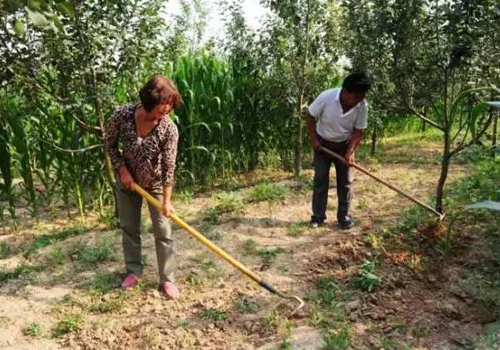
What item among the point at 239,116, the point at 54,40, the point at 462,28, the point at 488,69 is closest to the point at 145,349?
the point at 54,40

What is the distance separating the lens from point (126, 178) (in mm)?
3521

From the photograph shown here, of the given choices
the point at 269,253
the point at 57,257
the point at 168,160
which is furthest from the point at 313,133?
the point at 57,257

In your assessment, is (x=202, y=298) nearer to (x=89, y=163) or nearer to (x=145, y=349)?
(x=145, y=349)

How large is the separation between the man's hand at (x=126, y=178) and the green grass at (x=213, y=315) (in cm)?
101

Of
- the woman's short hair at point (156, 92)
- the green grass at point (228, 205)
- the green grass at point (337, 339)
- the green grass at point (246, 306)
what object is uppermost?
the woman's short hair at point (156, 92)

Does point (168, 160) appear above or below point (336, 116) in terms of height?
below

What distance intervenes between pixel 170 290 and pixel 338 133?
6.81ft

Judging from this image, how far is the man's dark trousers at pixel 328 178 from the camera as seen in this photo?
4.80 metres

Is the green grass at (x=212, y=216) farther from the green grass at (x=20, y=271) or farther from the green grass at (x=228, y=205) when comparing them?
the green grass at (x=20, y=271)

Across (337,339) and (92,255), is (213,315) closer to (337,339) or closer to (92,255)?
(337,339)

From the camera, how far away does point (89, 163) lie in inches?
217

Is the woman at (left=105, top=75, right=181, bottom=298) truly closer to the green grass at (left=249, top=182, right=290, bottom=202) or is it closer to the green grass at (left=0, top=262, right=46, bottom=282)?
the green grass at (left=0, top=262, right=46, bottom=282)

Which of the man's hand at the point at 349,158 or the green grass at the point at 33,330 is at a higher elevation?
the man's hand at the point at 349,158

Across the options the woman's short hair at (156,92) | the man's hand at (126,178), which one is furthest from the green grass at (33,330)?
the woman's short hair at (156,92)
